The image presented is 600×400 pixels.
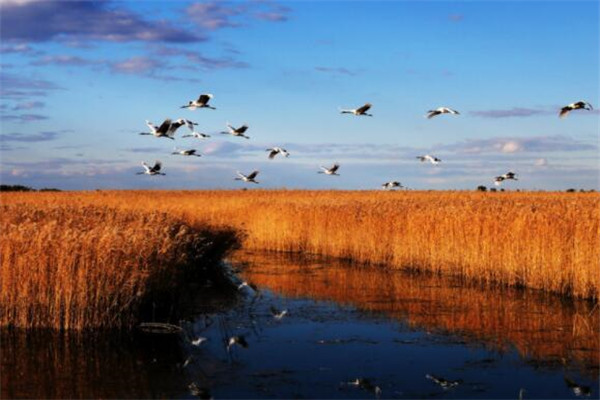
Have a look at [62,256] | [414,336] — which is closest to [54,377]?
[62,256]

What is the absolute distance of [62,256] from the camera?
37.0 feet

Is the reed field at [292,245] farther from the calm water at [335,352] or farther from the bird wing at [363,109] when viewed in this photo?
the bird wing at [363,109]

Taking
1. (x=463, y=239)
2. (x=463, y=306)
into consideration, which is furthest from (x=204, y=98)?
(x=463, y=239)

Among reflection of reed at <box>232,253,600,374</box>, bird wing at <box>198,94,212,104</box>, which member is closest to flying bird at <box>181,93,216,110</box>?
bird wing at <box>198,94,212,104</box>

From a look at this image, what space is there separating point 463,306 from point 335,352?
4.56 meters

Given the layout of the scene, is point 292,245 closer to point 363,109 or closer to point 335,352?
point 363,109

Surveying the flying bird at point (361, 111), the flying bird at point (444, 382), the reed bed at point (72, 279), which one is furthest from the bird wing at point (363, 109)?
the flying bird at point (444, 382)

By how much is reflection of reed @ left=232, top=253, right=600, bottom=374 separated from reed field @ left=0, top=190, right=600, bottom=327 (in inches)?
32.0

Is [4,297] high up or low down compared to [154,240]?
down

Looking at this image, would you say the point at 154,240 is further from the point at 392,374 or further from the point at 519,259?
the point at 519,259

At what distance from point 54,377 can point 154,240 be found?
12.6 feet

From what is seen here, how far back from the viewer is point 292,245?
79.8 ft

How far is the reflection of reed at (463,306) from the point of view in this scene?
35.7 feet

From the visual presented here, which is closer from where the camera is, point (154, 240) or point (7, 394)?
point (7, 394)
